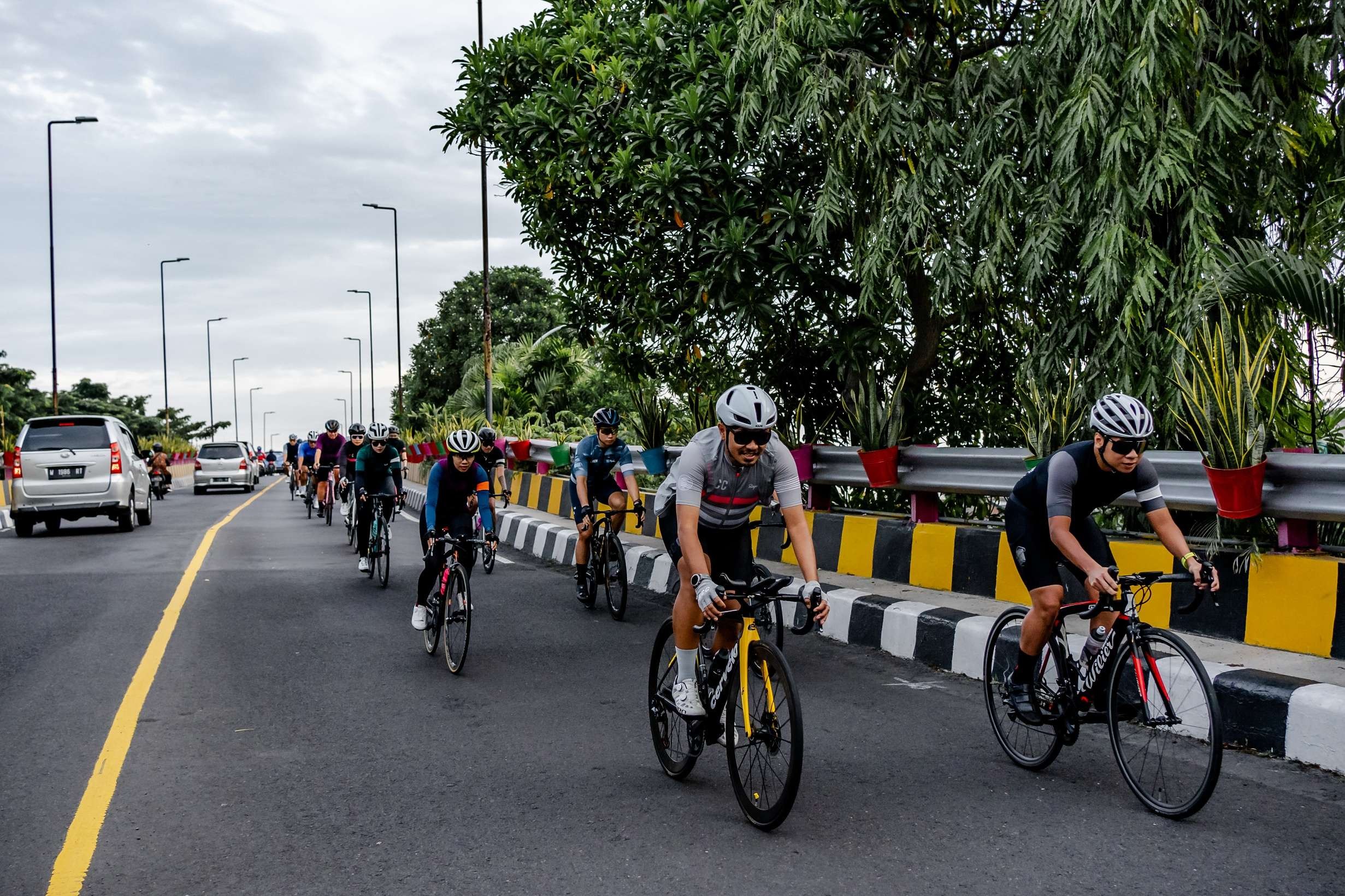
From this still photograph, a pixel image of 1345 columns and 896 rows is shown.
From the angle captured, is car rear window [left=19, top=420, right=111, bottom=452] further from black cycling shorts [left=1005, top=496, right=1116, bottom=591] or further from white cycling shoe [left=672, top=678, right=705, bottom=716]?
black cycling shorts [left=1005, top=496, right=1116, bottom=591]

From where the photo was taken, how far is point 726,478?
5.22 metres

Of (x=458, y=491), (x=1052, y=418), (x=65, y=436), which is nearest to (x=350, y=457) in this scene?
(x=65, y=436)

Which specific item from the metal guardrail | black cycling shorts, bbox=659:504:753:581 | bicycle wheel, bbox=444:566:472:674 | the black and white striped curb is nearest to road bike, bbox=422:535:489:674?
bicycle wheel, bbox=444:566:472:674

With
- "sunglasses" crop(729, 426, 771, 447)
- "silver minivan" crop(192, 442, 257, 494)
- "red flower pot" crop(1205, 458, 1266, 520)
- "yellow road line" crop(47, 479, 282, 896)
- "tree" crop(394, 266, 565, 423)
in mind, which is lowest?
"silver minivan" crop(192, 442, 257, 494)

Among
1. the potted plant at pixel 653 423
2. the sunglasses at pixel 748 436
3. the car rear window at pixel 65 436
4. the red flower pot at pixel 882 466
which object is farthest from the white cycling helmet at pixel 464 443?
the car rear window at pixel 65 436

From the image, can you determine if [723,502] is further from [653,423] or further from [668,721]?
→ [653,423]

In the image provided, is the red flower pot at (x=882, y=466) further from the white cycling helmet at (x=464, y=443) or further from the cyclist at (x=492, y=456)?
the cyclist at (x=492, y=456)

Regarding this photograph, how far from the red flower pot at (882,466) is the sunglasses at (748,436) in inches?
209

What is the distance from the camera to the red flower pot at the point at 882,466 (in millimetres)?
10117

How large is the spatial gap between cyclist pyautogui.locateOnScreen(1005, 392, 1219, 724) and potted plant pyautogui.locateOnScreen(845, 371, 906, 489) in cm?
443

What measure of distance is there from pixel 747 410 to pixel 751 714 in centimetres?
119

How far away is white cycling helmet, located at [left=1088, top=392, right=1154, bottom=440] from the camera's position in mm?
4953

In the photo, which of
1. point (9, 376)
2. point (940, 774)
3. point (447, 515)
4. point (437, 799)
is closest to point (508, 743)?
point (437, 799)

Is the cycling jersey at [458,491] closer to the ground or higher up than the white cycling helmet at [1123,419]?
closer to the ground
